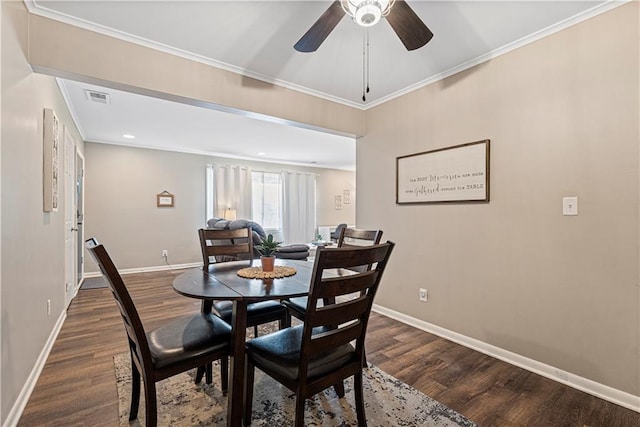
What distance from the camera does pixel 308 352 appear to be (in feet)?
4.24

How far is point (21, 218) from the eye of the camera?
182 centimetres

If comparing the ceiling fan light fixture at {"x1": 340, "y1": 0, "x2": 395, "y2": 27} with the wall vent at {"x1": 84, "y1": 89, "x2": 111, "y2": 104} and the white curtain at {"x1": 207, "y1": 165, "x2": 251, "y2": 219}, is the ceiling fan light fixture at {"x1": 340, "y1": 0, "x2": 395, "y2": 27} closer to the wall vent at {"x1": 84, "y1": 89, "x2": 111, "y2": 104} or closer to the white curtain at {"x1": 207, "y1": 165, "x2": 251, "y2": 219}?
the wall vent at {"x1": 84, "y1": 89, "x2": 111, "y2": 104}

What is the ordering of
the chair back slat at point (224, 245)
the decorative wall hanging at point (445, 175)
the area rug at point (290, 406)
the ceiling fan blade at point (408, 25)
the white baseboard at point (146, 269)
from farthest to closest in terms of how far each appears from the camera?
the white baseboard at point (146, 269) → the decorative wall hanging at point (445, 175) → the chair back slat at point (224, 245) → the area rug at point (290, 406) → the ceiling fan blade at point (408, 25)

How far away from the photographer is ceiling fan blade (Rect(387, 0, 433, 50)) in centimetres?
155

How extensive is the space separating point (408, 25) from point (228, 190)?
18.3 ft

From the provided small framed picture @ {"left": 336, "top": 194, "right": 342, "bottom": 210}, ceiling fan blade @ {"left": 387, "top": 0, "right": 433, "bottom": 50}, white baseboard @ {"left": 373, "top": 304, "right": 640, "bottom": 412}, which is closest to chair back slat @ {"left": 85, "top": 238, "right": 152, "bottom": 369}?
ceiling fan blade @ {"left": 387, "top": 0, "right": 433, "bottom": 50}

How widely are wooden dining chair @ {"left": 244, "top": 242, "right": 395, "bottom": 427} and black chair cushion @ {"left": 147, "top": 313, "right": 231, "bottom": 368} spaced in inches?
6.9

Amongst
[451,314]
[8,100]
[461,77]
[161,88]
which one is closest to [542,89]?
[461,77]

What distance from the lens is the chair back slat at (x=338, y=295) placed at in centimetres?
123

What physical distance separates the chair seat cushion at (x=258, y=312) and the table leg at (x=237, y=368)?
0.51 meters

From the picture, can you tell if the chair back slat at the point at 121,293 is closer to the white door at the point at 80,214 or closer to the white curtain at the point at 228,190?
the white door at the point at 80,214

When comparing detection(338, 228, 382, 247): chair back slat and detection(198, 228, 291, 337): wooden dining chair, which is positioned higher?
detection(338, 228, 382, 247): chair back slat

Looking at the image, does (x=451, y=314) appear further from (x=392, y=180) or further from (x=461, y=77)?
(x=461, y=77)

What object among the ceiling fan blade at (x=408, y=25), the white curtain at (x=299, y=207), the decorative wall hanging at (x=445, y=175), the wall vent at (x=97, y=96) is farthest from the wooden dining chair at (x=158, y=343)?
the white curtain at (x=299, y=207)
